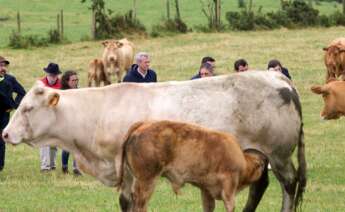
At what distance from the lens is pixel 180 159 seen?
9.89 metres

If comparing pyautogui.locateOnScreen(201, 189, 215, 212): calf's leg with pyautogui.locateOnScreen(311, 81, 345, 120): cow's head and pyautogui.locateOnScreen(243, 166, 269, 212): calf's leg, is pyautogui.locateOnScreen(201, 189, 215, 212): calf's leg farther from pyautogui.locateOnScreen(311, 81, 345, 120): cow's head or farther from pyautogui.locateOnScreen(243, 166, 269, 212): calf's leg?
pyautogui.locateOnScreen(311, 81, 345, 120): cow's head

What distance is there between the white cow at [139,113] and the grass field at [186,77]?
122 cm

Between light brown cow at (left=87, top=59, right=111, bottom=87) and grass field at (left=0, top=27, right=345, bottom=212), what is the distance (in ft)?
2.55

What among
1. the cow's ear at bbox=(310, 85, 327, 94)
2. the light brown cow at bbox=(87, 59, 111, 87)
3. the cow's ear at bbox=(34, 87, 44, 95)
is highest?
the cow's ear at bbox=(34, 87, 44, 95)

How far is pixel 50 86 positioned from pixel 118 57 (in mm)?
14492

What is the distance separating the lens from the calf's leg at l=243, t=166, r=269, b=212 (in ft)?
39.7

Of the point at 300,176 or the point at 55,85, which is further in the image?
the point at 55,85

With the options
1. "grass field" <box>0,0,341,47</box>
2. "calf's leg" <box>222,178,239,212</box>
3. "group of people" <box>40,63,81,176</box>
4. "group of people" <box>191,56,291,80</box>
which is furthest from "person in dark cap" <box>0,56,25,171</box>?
"grass field" <box>0,0,341,47</box>

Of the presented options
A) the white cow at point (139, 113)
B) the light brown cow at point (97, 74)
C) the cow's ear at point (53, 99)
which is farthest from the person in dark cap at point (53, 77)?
the light brown cow at point (97, 74)

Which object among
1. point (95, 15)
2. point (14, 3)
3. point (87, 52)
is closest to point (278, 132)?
point (87, 52)

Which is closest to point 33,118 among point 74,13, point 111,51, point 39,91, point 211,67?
point 39,91

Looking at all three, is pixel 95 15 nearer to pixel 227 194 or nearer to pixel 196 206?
pixel 196 206

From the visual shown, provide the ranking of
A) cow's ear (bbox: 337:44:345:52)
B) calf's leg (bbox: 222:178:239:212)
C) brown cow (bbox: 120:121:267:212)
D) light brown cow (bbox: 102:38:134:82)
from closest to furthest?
1. brown cow (bbox: 120:121:267:212)
2. calf's leg (bbox: 222:178:239:212)
3. cow's ear (bbox: 337:44:345:52)
4. light brown cow (bbox: 102:38:134:82)

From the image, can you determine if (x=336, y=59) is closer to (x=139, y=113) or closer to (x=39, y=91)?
(x=139, y=113)
